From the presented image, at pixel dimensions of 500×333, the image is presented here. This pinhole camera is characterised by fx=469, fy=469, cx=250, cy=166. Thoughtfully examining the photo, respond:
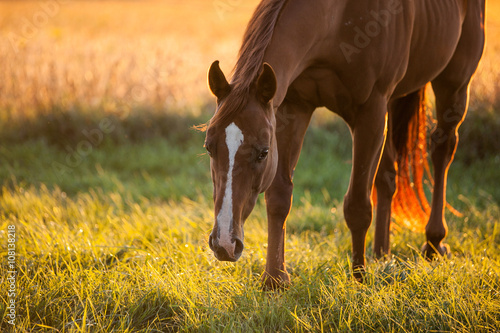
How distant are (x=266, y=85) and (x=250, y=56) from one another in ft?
0.86

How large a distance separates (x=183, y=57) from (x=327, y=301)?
8636 mm

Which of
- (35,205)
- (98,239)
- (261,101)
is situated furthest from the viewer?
(35,205)

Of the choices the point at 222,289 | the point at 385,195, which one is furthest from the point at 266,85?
the point at 385,195

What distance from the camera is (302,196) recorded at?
17.9ft

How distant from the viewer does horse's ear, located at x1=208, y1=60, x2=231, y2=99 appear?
2261mm

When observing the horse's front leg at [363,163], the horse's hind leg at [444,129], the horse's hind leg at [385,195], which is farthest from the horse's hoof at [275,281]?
the horse's hind leg at [444,129]

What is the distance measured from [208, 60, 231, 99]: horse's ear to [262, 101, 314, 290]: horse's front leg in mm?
750

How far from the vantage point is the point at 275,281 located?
289 cm

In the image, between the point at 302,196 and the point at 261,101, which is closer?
the point at 261,101

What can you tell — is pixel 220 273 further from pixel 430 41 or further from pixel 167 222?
pixel 430 41

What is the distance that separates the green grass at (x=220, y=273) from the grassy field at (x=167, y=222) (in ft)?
0.04

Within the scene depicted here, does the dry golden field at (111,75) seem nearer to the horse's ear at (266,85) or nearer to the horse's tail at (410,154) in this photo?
the horse's tail at (410,154)

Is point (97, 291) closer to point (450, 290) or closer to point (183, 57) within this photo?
point (450, 290)

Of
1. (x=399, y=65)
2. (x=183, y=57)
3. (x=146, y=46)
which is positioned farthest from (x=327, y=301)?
(x=146, y=46)
